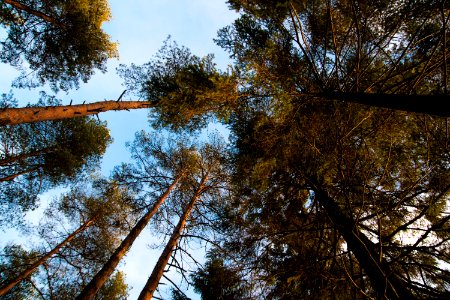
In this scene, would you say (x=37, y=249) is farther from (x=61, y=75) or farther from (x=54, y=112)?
(x=54, y=112)

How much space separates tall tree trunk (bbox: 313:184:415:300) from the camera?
2.86 m

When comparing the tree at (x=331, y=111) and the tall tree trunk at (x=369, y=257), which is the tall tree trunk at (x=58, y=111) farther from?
the tall tree trunk at (x=369, y=257)

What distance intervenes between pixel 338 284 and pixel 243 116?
4572 millimetres

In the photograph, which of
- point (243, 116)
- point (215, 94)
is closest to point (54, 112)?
Result: point (215, 94)

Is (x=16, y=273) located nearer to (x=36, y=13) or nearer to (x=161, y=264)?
(x=161, y=264)

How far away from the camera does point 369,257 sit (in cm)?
421

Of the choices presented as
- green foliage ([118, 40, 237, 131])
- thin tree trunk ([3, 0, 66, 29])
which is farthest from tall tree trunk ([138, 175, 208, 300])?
thin tree trunk ([3, 0, 66, 29])

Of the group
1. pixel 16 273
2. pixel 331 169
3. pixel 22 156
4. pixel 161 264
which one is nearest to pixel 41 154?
pixel 22 156

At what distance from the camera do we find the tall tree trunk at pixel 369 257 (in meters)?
2.86

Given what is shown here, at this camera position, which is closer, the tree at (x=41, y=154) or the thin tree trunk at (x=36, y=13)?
the thin tree trunk at (x=36, y=13)

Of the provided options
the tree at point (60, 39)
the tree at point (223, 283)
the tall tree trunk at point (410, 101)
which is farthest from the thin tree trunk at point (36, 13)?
the tall tree trunk at point (410, 101)

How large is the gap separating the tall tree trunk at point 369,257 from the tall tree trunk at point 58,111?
18.3ft

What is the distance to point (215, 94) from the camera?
5.81 meters

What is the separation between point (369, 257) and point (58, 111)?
6.89m
